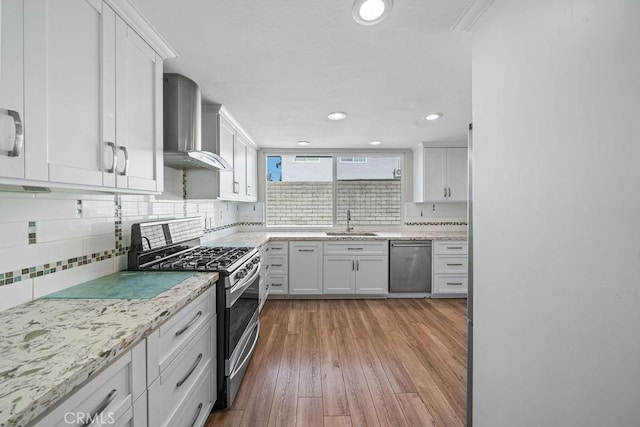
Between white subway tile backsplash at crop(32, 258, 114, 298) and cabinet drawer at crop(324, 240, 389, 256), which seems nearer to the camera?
white subway tile backsplash at crop(32, 258, 114, 298)

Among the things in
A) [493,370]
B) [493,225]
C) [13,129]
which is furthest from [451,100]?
[13,129]

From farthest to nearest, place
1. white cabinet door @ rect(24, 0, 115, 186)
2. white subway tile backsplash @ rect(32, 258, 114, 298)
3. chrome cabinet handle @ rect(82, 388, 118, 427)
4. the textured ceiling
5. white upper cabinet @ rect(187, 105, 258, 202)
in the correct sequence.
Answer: white upper cabinet @ rect(187, 105, 258, 202), the textured ceiling, white subway tile backsplash @ rect(32, 258, 114, 298), white cabinet door @ rect(24, 0, 115, 186), chrome cabinet handle @ rect(82, 388, 118, 427)

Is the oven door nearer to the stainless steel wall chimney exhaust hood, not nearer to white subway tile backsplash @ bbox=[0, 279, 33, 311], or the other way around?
white subway tile backsplash @ bbox=[0, 279, 33, 311]

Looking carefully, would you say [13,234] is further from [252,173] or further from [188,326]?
[252,173]

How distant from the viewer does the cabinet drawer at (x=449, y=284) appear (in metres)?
3.76

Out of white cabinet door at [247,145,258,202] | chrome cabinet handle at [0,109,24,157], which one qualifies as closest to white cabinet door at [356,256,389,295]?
white cabinet door at [247,145,258,202]

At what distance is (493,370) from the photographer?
113 centimetres

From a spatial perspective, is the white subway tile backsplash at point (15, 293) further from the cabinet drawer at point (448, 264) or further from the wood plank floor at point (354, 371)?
the cabinet drawer at point (448, 264)

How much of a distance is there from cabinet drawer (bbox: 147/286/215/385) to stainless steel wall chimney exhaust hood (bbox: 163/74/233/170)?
983mm

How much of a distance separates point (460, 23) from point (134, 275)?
224 cm

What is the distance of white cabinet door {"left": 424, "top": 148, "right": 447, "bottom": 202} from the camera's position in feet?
13.1

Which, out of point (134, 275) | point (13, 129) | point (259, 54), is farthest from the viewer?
point (259, 54)

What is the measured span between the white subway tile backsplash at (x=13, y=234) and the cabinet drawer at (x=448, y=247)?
392 centimetres

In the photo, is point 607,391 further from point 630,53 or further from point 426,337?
point 426,337
